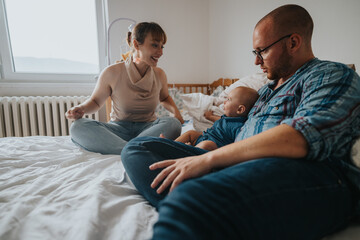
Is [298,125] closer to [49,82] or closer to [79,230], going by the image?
[79,230]

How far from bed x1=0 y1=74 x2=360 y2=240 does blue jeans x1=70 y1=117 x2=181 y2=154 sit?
0.22 feet

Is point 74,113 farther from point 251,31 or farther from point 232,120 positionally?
point 251,31

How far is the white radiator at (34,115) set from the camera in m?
2.29

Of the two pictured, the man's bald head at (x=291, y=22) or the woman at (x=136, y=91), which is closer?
the man's bald head at (x=291, y=22)

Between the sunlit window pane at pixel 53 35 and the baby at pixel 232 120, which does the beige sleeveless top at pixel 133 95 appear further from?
the sunlit window pane at pixel 53 35

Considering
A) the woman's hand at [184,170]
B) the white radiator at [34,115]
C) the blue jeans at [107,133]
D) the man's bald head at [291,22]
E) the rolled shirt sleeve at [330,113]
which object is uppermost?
the man's bald head at [291,22]

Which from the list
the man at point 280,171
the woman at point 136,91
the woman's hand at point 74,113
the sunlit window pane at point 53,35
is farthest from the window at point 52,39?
the man at point 280,171

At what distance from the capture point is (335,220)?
46cm

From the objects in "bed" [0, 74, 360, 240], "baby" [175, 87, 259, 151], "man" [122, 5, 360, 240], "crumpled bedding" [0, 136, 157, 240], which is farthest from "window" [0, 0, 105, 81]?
"man" [122, 5, 360, 240]

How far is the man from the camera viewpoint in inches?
13.2

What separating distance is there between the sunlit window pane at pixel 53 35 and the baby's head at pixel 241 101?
2346mm

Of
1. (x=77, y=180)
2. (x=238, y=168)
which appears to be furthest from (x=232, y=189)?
(x=77, y=180)

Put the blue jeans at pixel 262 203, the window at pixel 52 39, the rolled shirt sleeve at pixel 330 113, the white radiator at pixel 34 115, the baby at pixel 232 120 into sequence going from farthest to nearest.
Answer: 1. the window at pixel 52 39
2. the white radiator at pixel 34 115
3. the baby at pixel 232 120
4. the rolled shirt sleeve at pixel 330 113
5. the blue jeans at pixel 262 203

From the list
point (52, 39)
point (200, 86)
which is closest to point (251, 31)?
point (200, 86)
